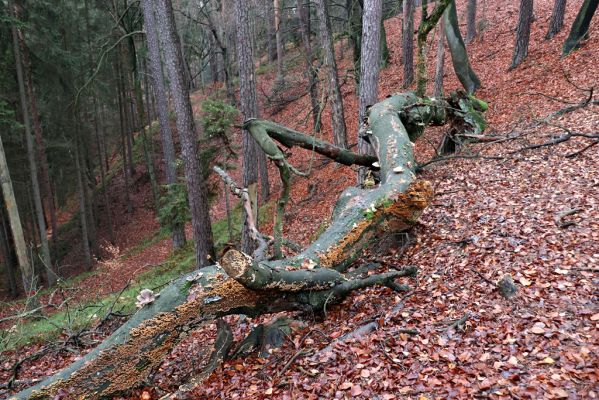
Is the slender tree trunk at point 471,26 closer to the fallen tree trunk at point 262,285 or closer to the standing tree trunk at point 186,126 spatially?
the fallen tree trunk at point 262,285

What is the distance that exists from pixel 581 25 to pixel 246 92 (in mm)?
10783

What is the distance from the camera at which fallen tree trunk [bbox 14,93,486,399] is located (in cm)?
402

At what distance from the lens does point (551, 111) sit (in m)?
9.88

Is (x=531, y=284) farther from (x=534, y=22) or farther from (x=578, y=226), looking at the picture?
(x=534, y=22)

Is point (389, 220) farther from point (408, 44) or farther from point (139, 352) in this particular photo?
point (408, 44)

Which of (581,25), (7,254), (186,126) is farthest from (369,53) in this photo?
(7,254)

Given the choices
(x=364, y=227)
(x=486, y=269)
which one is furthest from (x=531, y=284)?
(x=364, y=227)

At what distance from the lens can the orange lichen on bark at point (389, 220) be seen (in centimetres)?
518

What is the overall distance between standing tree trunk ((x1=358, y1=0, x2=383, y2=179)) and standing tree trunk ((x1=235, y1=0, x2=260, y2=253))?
8.26ft

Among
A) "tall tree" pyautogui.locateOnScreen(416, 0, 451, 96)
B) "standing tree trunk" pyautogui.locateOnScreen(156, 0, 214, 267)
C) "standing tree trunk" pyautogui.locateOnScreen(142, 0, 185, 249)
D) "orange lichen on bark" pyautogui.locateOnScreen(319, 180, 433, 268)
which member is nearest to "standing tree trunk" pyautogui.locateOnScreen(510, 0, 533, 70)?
"tall tree" pyautogui.locateOnScreen(416, 0, 451, 96)

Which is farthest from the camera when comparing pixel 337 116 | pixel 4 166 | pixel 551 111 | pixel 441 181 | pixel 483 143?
pixel 337 116

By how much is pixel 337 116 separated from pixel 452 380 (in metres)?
11.3

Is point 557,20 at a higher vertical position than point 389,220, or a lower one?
higher

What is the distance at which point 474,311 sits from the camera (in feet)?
14.2
